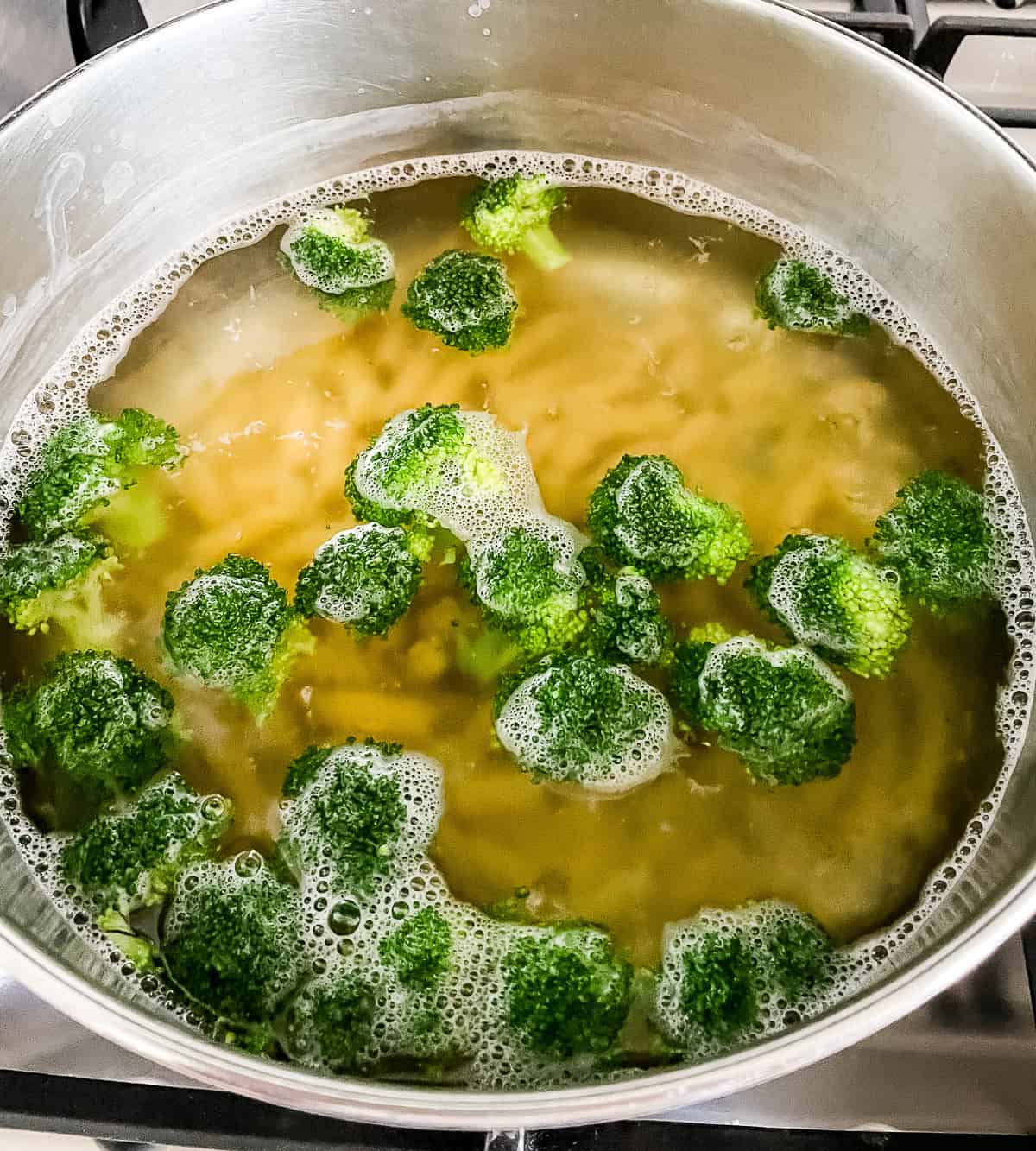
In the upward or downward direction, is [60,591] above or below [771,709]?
above

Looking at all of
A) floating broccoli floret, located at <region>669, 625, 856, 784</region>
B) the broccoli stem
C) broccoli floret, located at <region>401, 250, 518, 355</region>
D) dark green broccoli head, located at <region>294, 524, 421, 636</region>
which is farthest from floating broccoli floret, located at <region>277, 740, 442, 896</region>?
the broccoli stem

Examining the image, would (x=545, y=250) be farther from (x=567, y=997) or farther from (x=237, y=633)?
(x=567, y=997)

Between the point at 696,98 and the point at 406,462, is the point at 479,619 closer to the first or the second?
the point at 406,462

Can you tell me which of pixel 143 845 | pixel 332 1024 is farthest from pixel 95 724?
pixel 332 1024

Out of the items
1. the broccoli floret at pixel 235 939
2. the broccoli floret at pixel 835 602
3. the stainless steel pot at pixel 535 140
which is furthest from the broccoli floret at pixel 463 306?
the broccoli floret at pixel 235 939

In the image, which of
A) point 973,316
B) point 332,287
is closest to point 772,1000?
point 973,316
